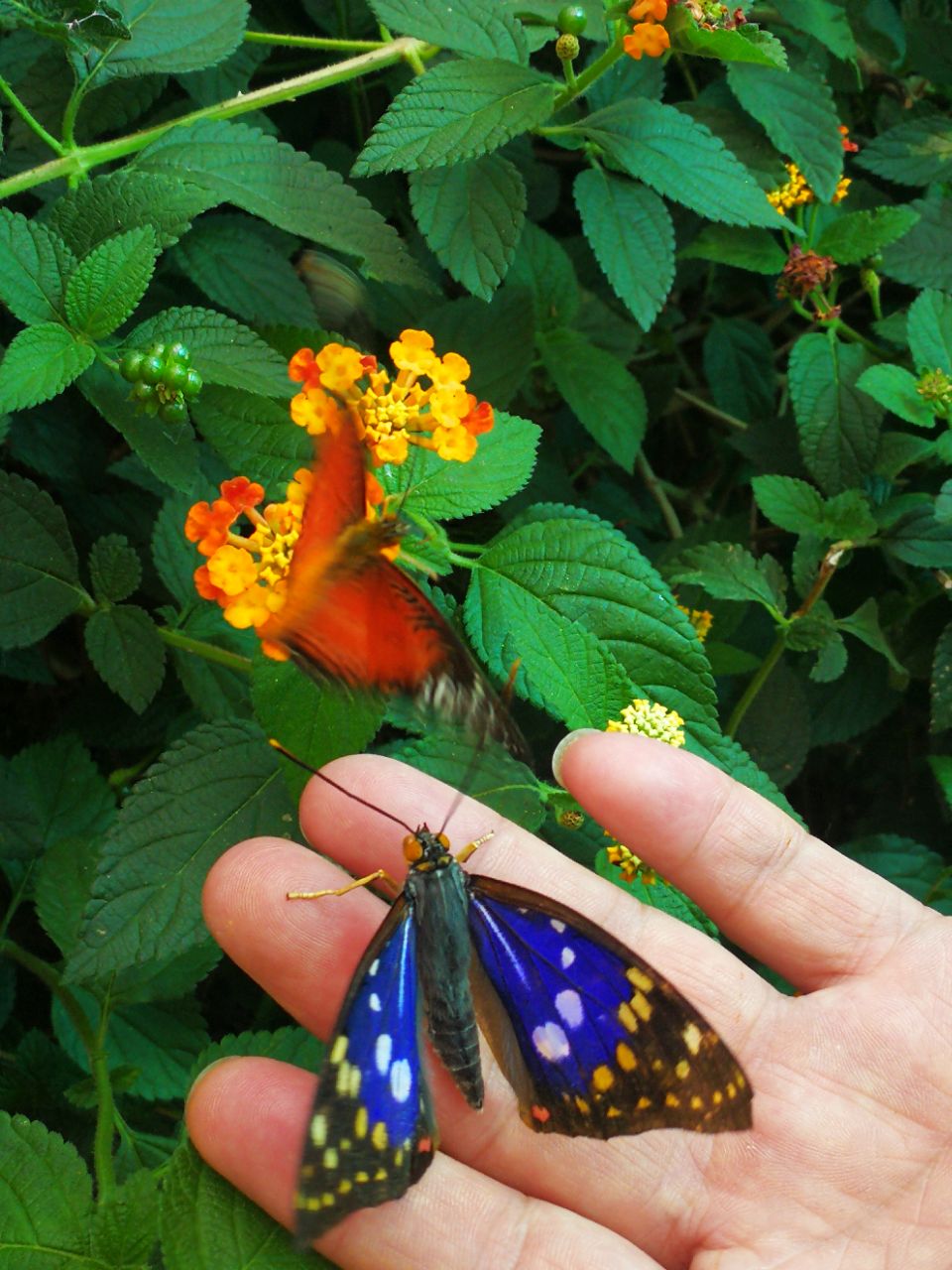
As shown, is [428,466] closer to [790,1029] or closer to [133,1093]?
[790,1029]

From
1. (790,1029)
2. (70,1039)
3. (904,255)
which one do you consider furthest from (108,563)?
(904,255)

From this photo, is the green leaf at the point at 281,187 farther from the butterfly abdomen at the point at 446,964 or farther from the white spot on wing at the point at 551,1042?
the white spot on wing at the point at 551,1042

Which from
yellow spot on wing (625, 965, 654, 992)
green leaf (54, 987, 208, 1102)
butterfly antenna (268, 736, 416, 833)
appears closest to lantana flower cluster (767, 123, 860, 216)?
butterfly antenna (268, 736, 416, 833)

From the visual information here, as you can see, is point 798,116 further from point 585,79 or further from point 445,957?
point 445,957

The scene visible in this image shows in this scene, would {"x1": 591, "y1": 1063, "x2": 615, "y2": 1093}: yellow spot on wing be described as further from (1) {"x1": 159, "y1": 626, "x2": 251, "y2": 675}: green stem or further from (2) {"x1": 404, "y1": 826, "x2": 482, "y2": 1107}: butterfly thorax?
(1) {"x1": 159, "y1": 626, "x2": 251, "y2": 675}: green stem

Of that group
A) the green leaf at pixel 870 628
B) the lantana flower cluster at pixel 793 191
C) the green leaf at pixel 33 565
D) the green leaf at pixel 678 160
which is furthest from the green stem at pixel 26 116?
the green leaf at pixel 870 628
